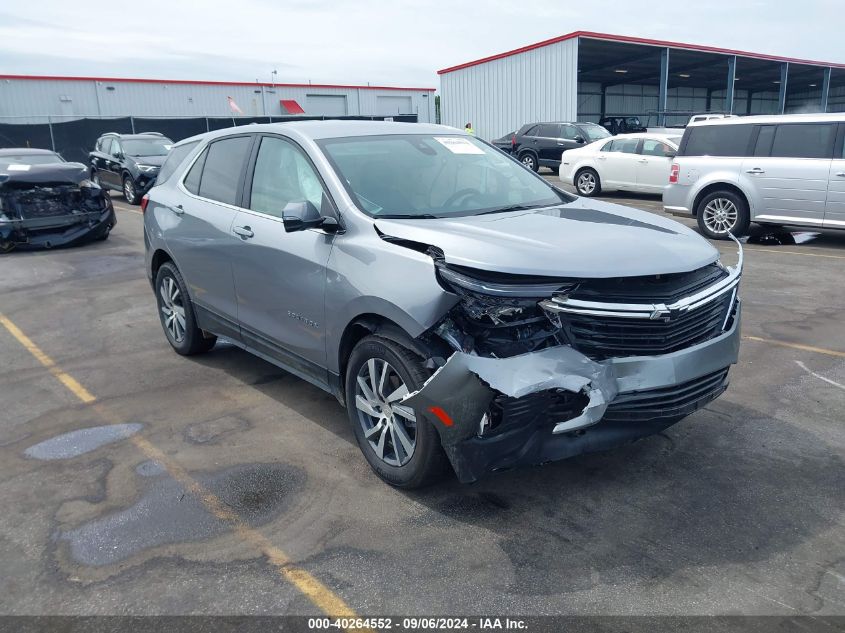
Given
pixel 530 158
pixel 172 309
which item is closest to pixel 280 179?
pixel 172 309

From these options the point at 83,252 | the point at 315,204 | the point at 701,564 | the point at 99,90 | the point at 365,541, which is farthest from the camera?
the point at 99,90

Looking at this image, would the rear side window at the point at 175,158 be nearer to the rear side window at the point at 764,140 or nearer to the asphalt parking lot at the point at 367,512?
the asphalt parking lot at the point at 367,512

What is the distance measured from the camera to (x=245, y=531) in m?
3.34

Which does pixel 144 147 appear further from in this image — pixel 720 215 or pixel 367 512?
pixel 367 512

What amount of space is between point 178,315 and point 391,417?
2.95 metres

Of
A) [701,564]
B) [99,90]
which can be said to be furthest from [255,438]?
[99,90]

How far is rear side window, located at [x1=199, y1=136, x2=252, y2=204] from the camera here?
4.88 m

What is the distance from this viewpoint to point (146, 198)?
6.12 m

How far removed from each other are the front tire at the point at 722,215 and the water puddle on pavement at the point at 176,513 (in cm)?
951

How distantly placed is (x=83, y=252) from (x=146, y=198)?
6.42 meters

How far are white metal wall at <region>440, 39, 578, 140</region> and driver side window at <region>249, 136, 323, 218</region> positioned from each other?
25483 millimetres

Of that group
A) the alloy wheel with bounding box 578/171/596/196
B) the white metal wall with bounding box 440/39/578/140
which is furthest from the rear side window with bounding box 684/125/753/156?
the white metal wall with bounding box 440/39/578/140

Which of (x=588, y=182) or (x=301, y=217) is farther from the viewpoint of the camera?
(x=588, y=182)

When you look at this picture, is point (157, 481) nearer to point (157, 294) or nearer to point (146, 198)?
point (157, 294)
